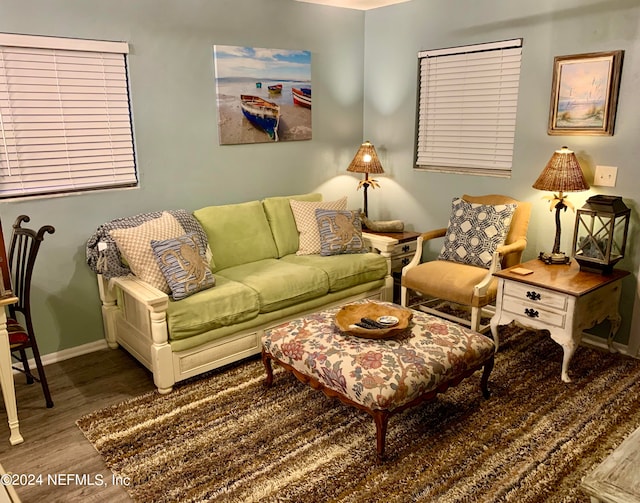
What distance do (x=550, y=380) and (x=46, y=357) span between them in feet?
10.4

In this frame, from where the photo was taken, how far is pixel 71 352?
11.8ft

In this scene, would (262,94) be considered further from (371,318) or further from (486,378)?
(486,378)

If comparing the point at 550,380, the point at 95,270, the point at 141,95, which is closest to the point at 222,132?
the point at 141,95

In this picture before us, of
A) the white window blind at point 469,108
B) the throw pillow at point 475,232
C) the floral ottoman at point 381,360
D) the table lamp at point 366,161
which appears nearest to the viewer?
the floral ottoman at point 381,360

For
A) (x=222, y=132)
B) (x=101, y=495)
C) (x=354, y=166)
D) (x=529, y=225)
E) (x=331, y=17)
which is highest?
(x=331, y=17)

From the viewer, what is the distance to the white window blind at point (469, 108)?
3.95m

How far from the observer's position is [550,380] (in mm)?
3182

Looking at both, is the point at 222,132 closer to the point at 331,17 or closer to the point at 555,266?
the point at 331,17

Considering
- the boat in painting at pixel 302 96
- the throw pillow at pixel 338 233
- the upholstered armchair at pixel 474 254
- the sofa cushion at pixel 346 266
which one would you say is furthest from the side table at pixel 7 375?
the boat in painting at pixel 302 96

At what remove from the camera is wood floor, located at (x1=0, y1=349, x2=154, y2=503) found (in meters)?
2.35

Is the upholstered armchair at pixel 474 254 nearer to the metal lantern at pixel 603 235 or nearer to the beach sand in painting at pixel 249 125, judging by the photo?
the metal lantern at pixel 603 235

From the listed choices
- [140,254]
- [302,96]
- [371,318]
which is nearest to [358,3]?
[302,96]

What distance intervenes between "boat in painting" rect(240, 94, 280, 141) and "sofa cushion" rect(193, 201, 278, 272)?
623 mm

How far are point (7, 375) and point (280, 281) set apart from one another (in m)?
1.61
